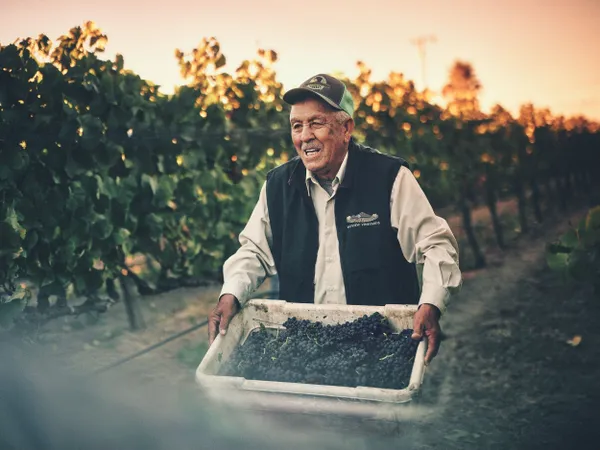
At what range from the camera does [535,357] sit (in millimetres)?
6160

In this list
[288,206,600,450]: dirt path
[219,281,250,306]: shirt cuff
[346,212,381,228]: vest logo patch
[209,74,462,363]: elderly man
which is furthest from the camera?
[288,206,600,450]: dirt path

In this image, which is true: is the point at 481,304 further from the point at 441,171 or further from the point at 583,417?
the point at 583,417

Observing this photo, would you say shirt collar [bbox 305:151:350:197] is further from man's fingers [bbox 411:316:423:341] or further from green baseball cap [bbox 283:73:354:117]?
man's fingers [bbox 411:316:423:341]

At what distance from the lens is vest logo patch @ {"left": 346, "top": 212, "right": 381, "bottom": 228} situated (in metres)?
3.03

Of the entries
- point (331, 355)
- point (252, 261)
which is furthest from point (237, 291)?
point (331, 355)

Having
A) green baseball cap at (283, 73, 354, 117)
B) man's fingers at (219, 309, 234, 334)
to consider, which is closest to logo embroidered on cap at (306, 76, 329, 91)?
green baseball cap at (283, 73, 354, 117)

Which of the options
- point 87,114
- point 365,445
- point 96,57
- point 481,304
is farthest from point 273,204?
point 481,304

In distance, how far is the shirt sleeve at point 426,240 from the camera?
2647 millimetres

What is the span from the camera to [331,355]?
8.49 ft

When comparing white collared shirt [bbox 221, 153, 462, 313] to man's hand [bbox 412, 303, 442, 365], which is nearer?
man's hand [bbox 412, 303, 442, 365]

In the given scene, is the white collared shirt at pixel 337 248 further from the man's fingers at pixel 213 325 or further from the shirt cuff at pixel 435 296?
the man's fingers at pixel 213 325

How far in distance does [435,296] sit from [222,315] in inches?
35.3

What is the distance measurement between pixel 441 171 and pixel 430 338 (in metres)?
7.81

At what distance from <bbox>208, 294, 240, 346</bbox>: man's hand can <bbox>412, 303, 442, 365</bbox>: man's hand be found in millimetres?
778
